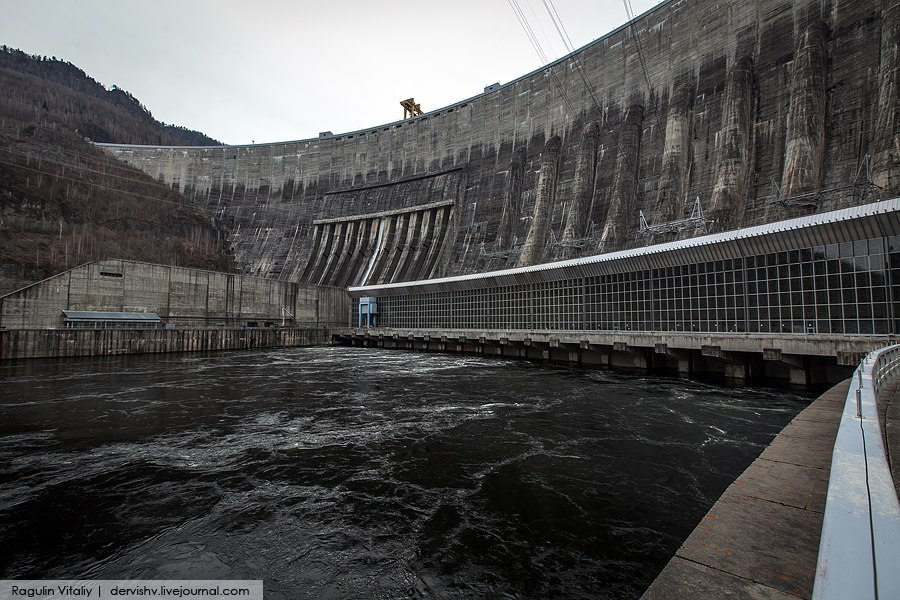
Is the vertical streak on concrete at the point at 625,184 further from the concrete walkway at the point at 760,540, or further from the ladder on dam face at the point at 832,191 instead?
the concrete walkway at the point at 760,540

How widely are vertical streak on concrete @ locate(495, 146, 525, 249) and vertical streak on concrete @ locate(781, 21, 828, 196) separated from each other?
20686 millimetres

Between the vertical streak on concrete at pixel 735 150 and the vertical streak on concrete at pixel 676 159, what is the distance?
230 centimetres

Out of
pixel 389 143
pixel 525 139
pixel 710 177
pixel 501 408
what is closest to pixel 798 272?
pixel 501 408

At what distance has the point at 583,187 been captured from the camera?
35.3m

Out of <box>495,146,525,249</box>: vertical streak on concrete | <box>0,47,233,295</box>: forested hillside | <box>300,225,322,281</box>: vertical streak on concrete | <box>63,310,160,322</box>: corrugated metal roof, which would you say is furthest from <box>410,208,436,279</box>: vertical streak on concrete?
<box>0,47,233,295</box>: forested hillside

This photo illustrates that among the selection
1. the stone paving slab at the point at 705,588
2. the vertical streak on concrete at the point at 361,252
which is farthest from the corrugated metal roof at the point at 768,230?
the vertical streak on concrete at the point at 361,252

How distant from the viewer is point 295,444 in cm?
782

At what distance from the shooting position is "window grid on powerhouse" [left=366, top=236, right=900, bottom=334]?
1402 cm

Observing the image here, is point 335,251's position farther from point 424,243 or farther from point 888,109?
point 888,109

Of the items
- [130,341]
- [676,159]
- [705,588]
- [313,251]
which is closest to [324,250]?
[313,251]

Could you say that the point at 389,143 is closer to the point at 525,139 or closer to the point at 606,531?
the point at 525,139

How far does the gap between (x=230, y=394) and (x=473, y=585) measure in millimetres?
11433

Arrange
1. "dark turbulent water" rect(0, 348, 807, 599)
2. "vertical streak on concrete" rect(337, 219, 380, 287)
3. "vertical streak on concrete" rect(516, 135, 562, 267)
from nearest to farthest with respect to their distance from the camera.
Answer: "dark turbulent water" rect(0, 348, 807, 599) → "vertical streak on concrete" rect(516, 135, 562, 267) → "vertical streak on concrete" rect(337, 219, 380, 287)

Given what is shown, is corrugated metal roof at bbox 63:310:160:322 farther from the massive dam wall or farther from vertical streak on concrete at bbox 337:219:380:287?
the massive dam wall
